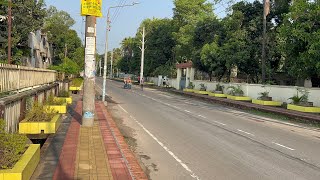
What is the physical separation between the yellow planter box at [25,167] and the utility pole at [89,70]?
5.46m

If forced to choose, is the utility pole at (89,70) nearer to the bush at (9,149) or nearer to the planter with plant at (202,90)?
the bush at (9,149)

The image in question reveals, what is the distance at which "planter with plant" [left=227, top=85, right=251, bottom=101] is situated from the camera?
33.5 metres

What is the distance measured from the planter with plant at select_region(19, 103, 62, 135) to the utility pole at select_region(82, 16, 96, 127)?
1410mm

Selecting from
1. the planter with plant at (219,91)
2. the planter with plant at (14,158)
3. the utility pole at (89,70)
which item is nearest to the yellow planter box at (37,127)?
the utility pole at (89,70)

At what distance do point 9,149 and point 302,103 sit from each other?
70.5 ft

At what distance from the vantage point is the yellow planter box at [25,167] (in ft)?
18.4

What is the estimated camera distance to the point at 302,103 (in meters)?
24.5

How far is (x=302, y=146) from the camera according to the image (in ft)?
39.8

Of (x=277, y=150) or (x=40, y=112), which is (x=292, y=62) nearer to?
(x=277, y=150)

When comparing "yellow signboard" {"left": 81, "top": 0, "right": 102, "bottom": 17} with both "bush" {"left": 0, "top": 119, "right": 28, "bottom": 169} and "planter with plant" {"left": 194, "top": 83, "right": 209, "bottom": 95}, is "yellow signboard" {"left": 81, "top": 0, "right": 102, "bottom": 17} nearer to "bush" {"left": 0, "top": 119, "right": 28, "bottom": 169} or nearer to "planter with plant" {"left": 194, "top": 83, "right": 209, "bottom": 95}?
"bush" {"left": 0, "top": 119, "right": 28, "bottom": 169}

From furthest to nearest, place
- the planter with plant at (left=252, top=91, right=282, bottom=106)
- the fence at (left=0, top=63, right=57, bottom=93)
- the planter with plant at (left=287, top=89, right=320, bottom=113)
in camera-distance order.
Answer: the planter with plant at (left=252, top=91, right=282, bottom=106), the planter with plant at (left=287, top=89, right=320, bottom=113), the fence at (left=0, top=63, right=57, bottom=93)

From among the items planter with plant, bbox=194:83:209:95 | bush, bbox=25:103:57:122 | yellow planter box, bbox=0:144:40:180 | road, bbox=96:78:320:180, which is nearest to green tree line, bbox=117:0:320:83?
planter with plant, bbox=194:83:209:95

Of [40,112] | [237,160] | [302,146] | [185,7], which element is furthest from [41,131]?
[185,7]

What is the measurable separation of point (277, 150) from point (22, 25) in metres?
32.7
